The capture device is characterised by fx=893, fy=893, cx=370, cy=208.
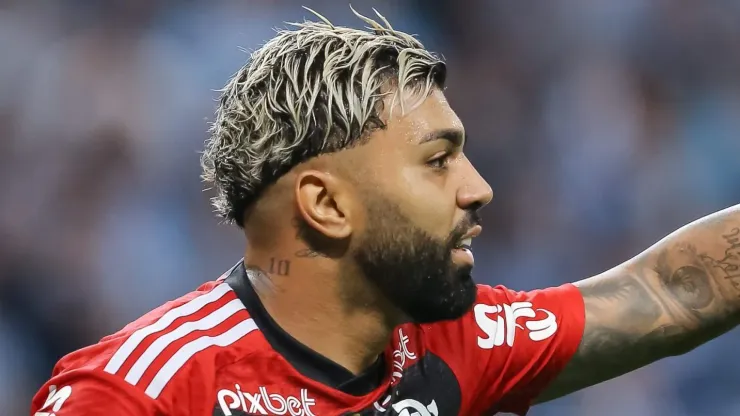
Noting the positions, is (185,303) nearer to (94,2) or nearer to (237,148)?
(237,148)

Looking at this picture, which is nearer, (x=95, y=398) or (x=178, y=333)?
(x=95, y=398)

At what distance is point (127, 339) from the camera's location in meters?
1.15

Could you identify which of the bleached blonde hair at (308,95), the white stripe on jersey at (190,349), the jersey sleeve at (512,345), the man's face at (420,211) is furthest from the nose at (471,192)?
the white stripe on jersey at (190,349)

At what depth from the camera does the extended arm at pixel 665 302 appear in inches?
51.8

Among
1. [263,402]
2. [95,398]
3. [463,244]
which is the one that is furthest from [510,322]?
[95,398]

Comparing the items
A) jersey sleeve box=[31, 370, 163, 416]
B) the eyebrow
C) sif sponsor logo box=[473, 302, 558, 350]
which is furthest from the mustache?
jersey sleeve box=[31, 370, 163, 416]

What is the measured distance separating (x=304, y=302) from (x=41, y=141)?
1299 millimetres

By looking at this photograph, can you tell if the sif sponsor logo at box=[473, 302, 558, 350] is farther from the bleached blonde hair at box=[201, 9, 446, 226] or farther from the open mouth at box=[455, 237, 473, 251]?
the bleached blonde hair at box=[201, 9, 446, 226]

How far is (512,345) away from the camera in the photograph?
1.38m

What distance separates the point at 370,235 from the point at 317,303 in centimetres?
12

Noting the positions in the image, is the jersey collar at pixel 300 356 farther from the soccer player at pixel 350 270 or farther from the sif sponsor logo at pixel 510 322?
the sif sponsor logo at pixel 510 322

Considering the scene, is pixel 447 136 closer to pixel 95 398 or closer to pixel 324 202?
pixel 324 202

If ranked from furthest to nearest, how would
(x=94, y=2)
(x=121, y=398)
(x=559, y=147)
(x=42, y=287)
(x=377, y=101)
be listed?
(x=559, y=147) < (x=94, y=2) < (x=42, y=287) < (x=377, y=101) < (x=121, y=398)

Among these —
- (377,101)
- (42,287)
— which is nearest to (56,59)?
(42,287)
